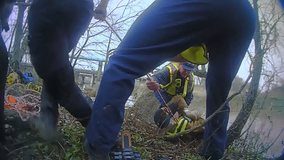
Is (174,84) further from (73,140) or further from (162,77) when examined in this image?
(73,140)

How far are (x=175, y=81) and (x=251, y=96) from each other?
50 cm

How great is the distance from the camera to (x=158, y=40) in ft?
4.09

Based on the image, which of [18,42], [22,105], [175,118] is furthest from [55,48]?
[175,118]

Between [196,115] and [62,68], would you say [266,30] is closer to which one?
[196,115]

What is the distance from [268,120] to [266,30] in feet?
1.82

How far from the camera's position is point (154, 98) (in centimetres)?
175

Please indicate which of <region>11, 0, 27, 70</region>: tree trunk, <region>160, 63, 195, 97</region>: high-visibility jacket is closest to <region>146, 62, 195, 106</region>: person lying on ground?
<region>160, 63, 195, 97</region>: high-visibility jacket

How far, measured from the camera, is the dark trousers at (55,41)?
3.45 ft

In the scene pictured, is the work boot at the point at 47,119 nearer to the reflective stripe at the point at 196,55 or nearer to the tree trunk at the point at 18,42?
the tree trunk at the point at 18,42

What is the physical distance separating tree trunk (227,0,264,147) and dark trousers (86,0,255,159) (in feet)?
0.45

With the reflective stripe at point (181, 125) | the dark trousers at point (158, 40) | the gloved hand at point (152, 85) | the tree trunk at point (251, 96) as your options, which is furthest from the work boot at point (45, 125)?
the tree trunk at point (251, 96)

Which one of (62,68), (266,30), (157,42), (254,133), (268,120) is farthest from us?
(254,133)

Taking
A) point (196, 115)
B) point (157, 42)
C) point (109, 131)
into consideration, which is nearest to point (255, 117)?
point (196, 115)

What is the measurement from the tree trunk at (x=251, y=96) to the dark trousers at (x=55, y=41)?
2.99 ft
